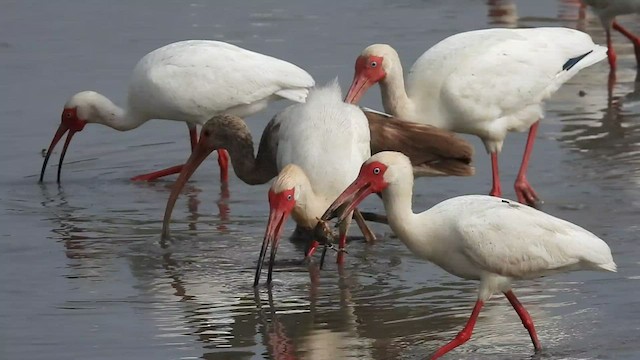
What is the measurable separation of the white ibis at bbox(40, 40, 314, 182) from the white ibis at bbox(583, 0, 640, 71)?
13.9 feet

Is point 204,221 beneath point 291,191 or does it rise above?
beneath

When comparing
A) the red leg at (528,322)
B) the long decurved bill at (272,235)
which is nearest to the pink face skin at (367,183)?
the long decurved bill at (272,235)

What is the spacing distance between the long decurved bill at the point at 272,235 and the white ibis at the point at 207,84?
9.15 feet

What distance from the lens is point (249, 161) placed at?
1015 cm

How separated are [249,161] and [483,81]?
70.8 inches

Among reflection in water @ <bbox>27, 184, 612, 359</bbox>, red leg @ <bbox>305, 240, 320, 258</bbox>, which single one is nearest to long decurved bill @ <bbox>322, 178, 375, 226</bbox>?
reflection in water @ <bbox>27, 184, 612, 359</bbox>

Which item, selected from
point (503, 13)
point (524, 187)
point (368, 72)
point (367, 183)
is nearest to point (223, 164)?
point (368, 72)

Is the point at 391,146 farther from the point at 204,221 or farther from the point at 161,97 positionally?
the point at 161,97

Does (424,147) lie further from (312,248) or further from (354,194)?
(354,194)

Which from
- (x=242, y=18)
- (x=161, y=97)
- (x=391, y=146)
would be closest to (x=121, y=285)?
(x=391, y=146)

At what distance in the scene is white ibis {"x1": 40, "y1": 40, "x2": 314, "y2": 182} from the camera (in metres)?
11.6

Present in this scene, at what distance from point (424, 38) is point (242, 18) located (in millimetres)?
2155

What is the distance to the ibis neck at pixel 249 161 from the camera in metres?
10.1

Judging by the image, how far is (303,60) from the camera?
48.4 feet
